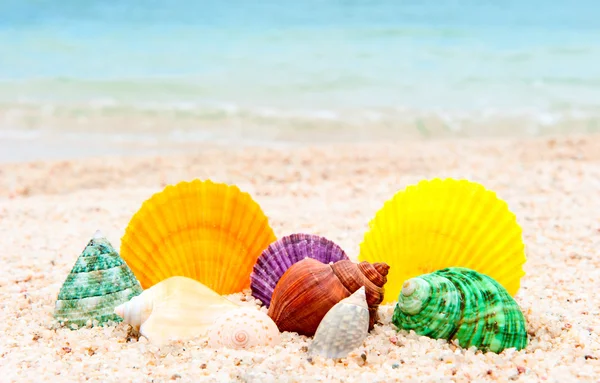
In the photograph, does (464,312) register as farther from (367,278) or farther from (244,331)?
(244,331)

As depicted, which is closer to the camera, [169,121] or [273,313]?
[273,313]

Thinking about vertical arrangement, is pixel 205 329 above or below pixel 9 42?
below

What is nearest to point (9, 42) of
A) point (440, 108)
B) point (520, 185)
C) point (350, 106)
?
point (350, 106)

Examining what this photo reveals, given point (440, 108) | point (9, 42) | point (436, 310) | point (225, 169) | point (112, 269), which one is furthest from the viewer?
point (9, 42)

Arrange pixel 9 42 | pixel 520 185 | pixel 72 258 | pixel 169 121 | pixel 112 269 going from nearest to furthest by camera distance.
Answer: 1. pixel 112 269
2. pixel 72 258
3. pixel 520 185
4. pixel 169 121
5. pixel 9 42

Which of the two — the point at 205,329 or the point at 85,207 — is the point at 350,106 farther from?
the point at 205,329

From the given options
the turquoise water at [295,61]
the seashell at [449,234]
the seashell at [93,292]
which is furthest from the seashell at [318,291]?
the turquoise water at [295,61]

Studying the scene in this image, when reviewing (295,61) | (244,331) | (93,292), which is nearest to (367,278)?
(244,331)

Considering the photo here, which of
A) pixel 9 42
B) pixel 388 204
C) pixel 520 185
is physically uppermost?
pixel 9 42
